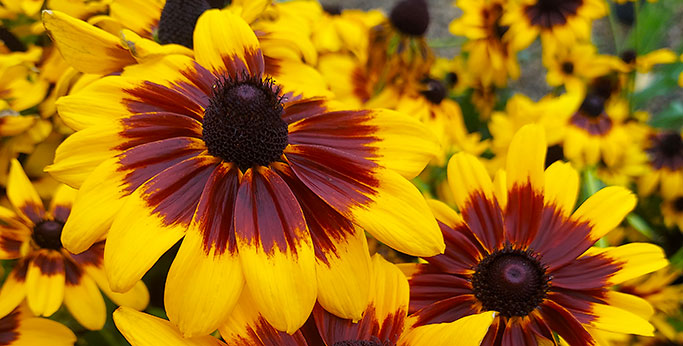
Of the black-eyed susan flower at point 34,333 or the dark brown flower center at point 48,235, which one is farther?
the dark brown flower center at point 48,235

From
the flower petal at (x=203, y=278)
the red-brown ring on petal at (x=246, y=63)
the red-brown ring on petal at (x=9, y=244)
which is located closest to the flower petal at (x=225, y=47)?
the red-brown ring on petal at (x=246, y=63)

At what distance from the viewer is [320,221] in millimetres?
667

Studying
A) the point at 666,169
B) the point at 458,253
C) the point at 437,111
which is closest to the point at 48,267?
the point at 458,253

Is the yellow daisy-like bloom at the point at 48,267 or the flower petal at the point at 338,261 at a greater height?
the flower petal at the point at 338,261

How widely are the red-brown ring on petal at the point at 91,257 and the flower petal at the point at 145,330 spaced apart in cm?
34

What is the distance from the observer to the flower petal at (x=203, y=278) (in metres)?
0.58

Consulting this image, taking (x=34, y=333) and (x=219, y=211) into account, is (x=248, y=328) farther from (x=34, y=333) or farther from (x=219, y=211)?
(x=34, y=333)

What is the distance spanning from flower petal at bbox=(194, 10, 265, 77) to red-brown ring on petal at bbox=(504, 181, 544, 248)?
1.20 ft

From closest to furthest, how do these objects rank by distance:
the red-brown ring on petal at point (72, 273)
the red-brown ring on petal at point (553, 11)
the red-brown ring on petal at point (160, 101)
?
the red-brown ring on petal at point (160, 101), the red-brown ring on petal at point (72, 273), the red-brown ring on petal at point (553, 11)

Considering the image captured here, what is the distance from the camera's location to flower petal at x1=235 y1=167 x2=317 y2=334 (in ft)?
1.93

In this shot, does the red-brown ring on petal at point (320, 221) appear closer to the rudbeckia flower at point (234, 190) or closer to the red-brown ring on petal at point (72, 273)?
the rudbeckia flower at point (234, 190)

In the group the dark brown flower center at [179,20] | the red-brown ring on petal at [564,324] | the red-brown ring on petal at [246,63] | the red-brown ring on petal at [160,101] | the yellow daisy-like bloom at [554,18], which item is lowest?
the red-brown ring on petal at [564,324]

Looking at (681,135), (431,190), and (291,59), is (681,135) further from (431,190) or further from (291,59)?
(291,59)

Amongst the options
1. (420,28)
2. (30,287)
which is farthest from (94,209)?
(420,28)
